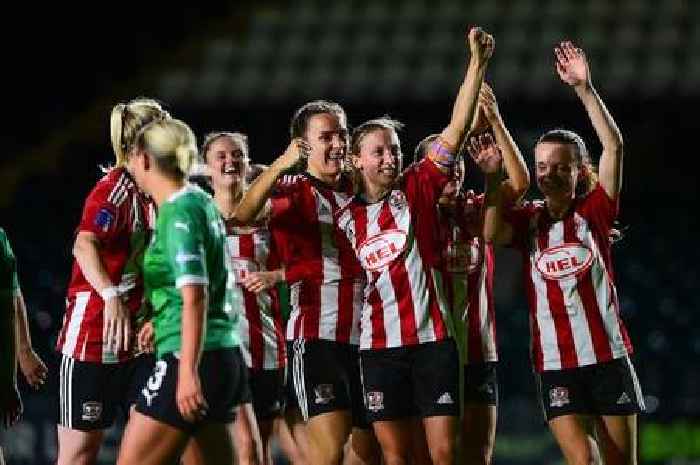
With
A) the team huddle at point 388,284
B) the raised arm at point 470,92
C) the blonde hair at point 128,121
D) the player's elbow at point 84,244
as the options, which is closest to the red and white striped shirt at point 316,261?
the team huddle at point 388,284

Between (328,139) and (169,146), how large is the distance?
70.5 inches

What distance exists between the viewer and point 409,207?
5.73 meters

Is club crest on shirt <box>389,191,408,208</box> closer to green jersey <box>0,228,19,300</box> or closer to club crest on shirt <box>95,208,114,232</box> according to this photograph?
club crest on shirt <box>95,208,114,232</box>

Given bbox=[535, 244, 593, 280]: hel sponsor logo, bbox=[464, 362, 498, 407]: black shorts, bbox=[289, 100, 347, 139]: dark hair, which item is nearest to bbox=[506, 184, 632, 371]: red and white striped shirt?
bbox=[535, 244, 593, 280]: hel sponsor logo

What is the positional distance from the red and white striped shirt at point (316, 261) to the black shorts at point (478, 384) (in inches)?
24.7

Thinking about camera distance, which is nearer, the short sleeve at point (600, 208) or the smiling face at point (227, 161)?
the short sleeve at point (600, 208)

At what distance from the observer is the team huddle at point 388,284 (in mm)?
5469

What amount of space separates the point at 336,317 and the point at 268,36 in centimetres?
1160

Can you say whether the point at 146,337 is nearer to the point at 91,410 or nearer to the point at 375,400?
the point at 91,410

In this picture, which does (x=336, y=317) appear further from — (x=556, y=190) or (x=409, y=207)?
(x=556, y=190)

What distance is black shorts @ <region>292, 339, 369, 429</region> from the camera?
5809mm

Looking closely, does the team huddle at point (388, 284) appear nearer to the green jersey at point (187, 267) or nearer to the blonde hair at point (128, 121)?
the blonde hair at point (128, 121)

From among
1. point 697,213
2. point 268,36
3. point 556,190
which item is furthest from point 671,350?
point 268,36

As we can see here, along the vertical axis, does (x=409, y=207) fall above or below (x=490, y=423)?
above
